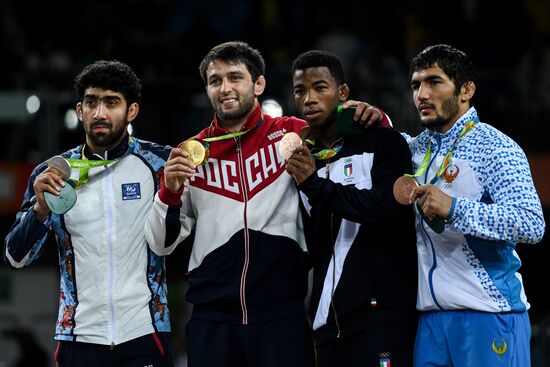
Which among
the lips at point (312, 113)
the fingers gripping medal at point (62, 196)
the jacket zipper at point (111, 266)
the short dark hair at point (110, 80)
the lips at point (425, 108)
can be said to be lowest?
the jacket zipper at point (111, 266)

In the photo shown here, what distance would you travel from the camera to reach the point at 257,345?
16.6 feet

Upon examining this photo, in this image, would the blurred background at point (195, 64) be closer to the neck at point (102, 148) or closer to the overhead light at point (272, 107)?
the overhead light at point (272, 107)

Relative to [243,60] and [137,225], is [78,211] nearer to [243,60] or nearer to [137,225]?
[137,225]

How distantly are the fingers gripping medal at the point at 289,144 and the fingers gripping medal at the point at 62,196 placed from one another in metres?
1.00

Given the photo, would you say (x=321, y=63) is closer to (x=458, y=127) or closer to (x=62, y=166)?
(x=458, y=127)

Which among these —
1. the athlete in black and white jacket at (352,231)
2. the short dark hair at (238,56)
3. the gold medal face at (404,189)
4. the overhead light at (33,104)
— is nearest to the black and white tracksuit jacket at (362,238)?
the athlete in black and white jacket at (352,231)

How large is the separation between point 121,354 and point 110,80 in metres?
1.35

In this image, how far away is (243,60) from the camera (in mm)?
5316

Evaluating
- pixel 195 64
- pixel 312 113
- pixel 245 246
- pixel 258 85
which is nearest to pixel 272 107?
pixel 195 64

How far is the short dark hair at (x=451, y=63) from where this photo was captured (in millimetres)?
5062

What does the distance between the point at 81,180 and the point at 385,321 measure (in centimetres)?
164

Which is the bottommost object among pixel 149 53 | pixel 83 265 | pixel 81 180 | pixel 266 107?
pixel 83 265

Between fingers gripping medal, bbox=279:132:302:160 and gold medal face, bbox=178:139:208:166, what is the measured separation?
0.36m

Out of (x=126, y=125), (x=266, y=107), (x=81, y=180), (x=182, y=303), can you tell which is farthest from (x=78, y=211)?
(x=182, y=303)
